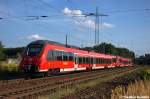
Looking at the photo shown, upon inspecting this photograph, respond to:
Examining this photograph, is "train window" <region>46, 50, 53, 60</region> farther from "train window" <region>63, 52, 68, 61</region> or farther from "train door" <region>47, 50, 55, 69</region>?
"train window" <region>63, 52, 68, 61</region>

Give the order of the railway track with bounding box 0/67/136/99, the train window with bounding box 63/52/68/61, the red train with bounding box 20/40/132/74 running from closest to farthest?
1. the railway track with bounding box 0/67/136/99
2. the red train with bounding box 20/40/132/74
3. the train window with bounding box 63/52/68/61

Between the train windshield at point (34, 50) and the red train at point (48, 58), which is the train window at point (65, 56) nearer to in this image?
the red train at point (48, 58)

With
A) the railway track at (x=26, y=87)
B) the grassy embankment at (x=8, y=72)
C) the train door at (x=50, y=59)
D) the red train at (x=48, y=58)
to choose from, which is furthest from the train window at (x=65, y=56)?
the railway track at (x=26, y=87)

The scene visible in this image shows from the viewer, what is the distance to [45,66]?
2806cm

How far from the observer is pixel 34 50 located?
28.3 meters

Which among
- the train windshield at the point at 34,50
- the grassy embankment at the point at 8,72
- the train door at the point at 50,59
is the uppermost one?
the train windshield at the point at 34,50

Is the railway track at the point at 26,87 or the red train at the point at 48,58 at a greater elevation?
the red train at the point at 48,58

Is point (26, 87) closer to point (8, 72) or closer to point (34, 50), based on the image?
point (34, 50)

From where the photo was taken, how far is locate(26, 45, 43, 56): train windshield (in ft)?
91.9

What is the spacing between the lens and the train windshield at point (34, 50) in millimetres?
28020

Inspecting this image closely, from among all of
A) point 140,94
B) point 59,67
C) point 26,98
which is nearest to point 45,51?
point 59,67

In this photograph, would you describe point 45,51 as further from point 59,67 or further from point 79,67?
point 79,67

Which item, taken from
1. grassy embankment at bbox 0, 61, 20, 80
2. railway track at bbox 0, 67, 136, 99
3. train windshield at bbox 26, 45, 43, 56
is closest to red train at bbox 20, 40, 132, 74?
train windshield at bbox 26, 45, 43, 56

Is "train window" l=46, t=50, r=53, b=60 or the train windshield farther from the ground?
the train windshield
